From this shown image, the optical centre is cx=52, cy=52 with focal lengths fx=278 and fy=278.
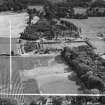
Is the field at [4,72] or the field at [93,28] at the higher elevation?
the field at [93,28]

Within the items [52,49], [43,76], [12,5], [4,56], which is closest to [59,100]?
[43,76]

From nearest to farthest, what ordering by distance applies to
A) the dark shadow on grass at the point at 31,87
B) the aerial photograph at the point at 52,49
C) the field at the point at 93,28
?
the dark shadow on grass at the point at 31,87
the aerial photograph at the point at 52,49
the field at the point at 93,28

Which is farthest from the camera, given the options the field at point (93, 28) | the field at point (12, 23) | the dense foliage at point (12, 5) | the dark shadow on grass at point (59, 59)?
the dense foliage at point (12, 5)

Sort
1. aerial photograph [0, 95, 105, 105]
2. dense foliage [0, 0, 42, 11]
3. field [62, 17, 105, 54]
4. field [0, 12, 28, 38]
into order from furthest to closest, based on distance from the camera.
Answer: dense foliage [0, 0, 42, 11], field [0, 12, 28, 38], field [62, 17, 105, 54], aerial photograph [0, 95, 105, 105]

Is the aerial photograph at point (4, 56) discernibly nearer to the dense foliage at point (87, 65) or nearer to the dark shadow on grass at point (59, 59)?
the dark shadow on grass at point (59, 59)

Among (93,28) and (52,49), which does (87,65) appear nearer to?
(52,49)

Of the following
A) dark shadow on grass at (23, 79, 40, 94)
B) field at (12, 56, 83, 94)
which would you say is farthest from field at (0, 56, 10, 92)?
dark shadow on grass at (23, 79, 40, 94)

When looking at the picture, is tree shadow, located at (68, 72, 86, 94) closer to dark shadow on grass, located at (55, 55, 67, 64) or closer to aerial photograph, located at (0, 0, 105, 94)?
aerial photograph, located at (0, 0, 105, 94)

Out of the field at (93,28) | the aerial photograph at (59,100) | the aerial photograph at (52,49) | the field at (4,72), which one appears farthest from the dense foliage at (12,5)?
the aerial photograph at (59,100)
